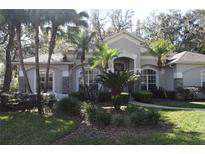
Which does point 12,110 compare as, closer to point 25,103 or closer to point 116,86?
point 25,103

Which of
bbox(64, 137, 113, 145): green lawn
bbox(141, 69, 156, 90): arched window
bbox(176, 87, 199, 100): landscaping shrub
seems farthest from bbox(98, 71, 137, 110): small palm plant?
bbox(141, 69, 156, 90): arched window

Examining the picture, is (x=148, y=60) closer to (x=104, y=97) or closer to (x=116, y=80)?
(x=104, y=97)

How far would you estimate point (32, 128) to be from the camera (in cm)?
1307

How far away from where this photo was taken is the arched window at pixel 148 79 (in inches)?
1120

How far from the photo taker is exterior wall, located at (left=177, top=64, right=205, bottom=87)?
1054 inches

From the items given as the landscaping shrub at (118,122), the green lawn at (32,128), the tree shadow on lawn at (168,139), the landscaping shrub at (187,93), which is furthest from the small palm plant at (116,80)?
the landscaping shrub at (187,93)

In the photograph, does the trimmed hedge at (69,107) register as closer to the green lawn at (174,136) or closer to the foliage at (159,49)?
the green lawn at (174,136)

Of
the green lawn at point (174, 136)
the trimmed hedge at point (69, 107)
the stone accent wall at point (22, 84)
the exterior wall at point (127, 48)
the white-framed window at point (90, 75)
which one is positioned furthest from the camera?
the white-framed window at point (90, 75)

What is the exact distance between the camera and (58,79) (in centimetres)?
2648

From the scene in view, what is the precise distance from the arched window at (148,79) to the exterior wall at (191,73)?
2.74 metres

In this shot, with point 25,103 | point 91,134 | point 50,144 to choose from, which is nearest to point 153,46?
point 25,103

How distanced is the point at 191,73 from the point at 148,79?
3526mm

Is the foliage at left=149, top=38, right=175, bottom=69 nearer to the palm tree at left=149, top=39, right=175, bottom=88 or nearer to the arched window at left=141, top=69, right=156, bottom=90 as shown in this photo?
the palm tree at left=149, top=39, right=175, bottom=88

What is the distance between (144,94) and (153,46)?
470 cm
